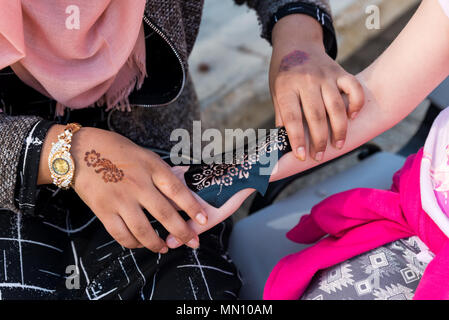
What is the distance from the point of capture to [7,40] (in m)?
0.73

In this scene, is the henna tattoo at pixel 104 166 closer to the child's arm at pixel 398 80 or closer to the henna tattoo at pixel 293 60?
the child's arm at pixel 398 80

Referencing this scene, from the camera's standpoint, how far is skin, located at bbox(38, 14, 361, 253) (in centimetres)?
69

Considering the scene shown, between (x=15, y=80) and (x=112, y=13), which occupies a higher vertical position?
(x=112, y=13)

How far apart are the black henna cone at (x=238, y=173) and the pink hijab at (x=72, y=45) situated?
27 centimetres

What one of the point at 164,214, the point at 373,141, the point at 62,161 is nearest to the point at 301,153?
the point at 164,214

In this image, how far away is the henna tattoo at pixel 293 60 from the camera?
82 cm

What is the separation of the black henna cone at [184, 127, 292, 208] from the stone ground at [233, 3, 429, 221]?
0.82 metres

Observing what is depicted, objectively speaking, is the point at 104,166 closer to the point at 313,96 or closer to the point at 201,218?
the point at 201,218

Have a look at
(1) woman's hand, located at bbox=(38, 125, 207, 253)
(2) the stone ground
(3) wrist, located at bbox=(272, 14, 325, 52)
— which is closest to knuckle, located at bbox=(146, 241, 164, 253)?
(1) woman's hand, located at bbox=(38, 125, 207, 253)

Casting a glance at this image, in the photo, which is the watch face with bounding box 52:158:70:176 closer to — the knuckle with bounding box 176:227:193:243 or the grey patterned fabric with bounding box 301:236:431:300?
the knuckle with bounding box 176:227:193:243

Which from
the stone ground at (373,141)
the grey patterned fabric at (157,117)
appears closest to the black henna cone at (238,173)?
the grey patterned fabric at (157,117)
